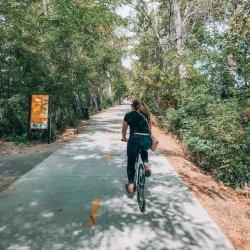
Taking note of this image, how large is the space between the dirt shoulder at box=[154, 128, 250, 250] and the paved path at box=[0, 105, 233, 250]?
0.86 ft

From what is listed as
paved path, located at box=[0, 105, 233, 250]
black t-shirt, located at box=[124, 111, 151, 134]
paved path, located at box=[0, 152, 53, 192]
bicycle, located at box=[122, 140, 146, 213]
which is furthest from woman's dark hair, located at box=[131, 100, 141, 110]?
paved path, located at box=[0, 152, 53, 192]

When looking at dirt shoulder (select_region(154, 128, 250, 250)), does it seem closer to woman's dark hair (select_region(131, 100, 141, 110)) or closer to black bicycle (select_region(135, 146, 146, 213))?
black bicycle (select_region(135, 146, 146, 213))

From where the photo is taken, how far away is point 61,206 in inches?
256

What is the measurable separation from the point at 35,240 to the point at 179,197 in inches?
142

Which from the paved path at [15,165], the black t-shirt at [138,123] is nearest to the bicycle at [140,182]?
the black t-shirt at [138,123]

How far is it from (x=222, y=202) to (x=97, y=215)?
124 inches

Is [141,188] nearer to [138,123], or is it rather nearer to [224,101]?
[138,123]

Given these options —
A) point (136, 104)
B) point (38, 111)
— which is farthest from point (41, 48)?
point (136, 104)

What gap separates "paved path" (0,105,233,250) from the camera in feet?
16.4

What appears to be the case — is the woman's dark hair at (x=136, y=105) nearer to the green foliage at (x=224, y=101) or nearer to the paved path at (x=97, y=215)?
the paved path at (x=97, y=215)

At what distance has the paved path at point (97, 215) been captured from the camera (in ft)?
16.4

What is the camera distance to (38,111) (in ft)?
47.0

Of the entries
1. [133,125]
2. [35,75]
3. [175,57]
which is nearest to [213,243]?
[133,125]

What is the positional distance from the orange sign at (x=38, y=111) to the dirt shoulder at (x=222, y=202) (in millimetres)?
6305
